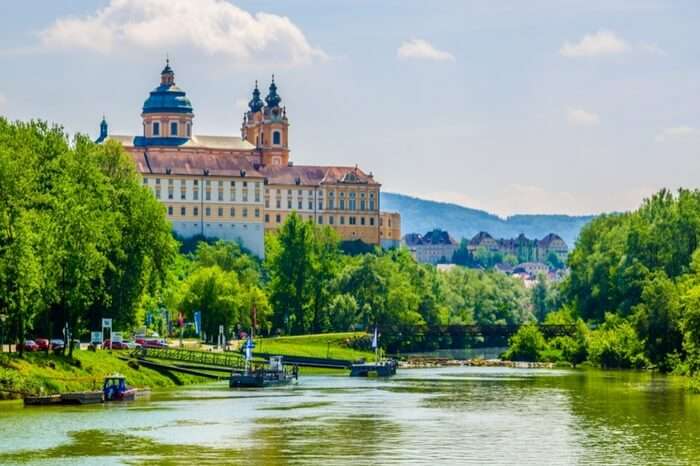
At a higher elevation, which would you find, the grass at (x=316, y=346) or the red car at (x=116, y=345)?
the grass at (x=316, y=346)

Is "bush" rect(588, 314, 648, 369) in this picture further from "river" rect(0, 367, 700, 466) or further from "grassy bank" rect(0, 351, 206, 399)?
"grassy bank" rect(0, 351, 206, 399)

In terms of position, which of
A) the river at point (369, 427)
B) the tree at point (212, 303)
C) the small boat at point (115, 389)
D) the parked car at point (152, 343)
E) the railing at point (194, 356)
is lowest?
the river at point (369, 427)

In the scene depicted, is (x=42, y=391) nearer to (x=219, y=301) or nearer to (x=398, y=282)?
(x=219, y=301)

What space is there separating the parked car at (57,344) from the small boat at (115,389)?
8.40 metres

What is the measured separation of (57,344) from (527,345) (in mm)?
54511

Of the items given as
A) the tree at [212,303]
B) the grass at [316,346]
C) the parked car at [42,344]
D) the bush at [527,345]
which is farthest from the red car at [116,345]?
the bush at [527,345]

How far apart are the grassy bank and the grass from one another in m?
31.4

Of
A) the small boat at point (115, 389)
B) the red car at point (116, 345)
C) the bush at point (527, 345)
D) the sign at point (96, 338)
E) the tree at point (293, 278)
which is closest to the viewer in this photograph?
the small boat at point (115, 389)

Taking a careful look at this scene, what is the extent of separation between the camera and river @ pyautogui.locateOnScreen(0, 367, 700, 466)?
5891 cm

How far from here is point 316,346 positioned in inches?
5413

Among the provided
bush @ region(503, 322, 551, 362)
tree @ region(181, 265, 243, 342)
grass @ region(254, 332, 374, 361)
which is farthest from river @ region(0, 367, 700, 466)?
bush @ region(503, 322, 551, 362)

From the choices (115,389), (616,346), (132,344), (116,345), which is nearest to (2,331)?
(116,345)

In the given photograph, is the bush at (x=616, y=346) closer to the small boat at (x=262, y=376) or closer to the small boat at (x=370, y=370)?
the small boat at (x=370, y=370)

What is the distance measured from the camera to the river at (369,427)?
5891cm
